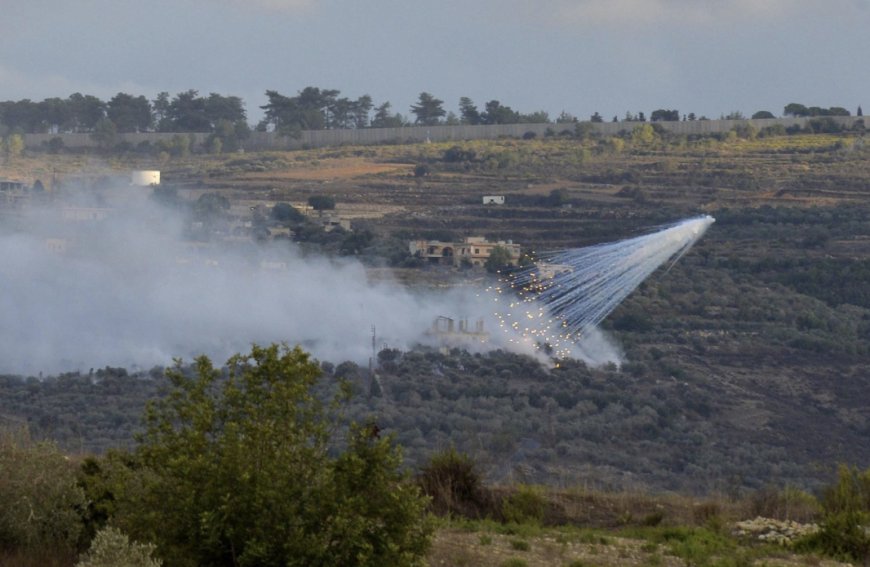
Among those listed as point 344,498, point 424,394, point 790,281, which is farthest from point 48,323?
point 344,498

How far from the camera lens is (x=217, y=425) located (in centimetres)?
1227

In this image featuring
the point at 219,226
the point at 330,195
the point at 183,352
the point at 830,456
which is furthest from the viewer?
the point at 330,195

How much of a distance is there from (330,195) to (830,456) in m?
38.5

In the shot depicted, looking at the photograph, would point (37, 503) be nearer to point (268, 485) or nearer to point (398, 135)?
point (268, 485)

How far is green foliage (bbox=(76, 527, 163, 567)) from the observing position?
1076cm

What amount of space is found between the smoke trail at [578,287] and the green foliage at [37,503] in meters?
34.8

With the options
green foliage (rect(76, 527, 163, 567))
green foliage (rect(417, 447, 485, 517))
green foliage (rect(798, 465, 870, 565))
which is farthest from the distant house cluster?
green foliage (rect(76, 527, 163, 567))

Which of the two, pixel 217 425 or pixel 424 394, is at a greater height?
pixel 217 425

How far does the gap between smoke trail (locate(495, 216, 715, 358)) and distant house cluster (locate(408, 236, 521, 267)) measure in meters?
2.47

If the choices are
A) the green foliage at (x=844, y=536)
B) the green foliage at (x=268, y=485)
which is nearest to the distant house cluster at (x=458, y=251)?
the green foliage at (x=844, y=536)

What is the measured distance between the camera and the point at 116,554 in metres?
10.8

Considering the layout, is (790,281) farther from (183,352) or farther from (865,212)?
(183,352)

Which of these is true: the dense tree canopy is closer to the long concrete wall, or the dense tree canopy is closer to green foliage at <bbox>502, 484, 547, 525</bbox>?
the long concrete wall

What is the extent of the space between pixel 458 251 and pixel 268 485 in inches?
1908
